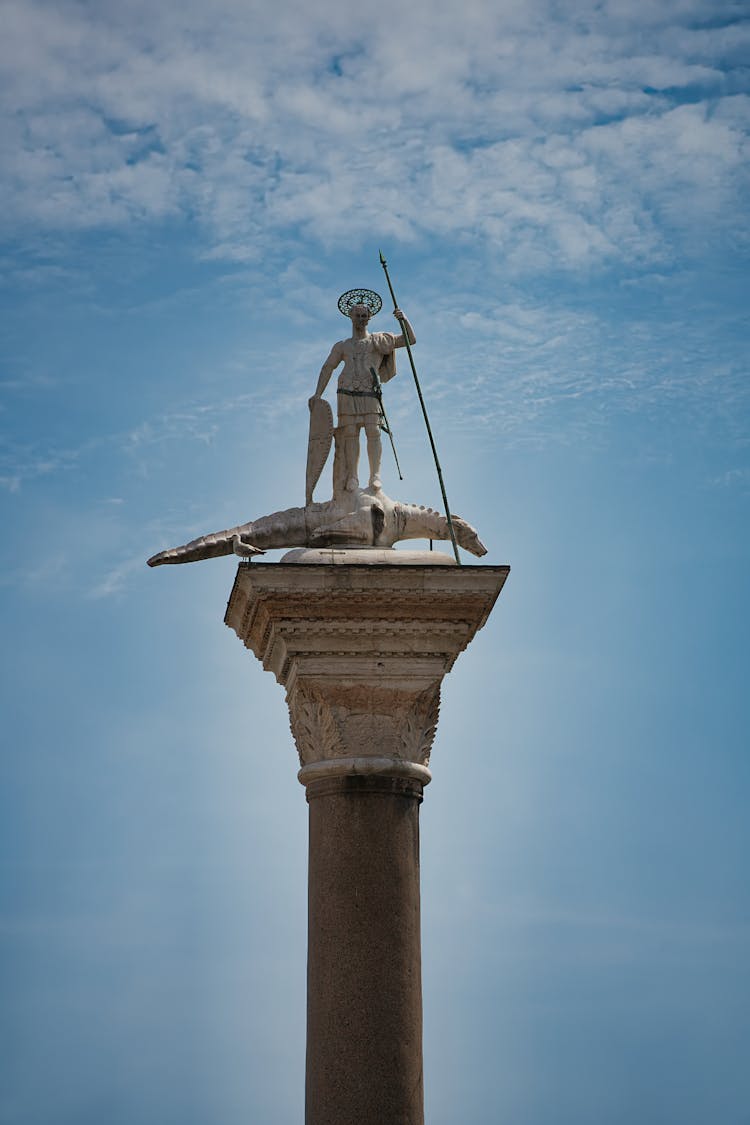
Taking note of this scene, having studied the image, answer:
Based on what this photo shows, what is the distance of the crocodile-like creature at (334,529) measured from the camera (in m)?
12.5

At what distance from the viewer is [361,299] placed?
1338 cm

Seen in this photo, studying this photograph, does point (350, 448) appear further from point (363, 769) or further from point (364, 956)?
point (364, 956)

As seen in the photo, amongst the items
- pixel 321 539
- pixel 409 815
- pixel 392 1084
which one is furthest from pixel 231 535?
pixel 392 1084

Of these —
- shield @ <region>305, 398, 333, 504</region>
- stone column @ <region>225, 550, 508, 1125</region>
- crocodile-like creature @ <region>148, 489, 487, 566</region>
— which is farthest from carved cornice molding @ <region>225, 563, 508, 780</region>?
shield @ <region>305, 398, 333, 504</region>

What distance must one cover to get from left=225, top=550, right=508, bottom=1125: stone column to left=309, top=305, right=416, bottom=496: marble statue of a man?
1.33 meters

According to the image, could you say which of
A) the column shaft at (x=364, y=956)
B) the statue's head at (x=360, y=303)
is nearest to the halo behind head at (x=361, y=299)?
the statue's head at (x=360, y=303)

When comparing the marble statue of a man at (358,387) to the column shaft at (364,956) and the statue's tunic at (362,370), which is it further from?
the column shaft at (364,956)

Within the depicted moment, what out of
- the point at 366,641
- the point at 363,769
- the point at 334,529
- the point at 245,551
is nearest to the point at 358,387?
the point at 334,529

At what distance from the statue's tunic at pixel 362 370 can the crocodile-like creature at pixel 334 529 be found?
0.75m

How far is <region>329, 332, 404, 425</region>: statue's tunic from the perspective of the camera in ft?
43.1

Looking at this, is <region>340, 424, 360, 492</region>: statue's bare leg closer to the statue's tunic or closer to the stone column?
the statue's tunic

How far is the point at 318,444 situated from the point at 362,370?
806mm

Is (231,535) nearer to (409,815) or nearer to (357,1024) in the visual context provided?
(409,815)

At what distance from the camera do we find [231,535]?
12836 millimetres
